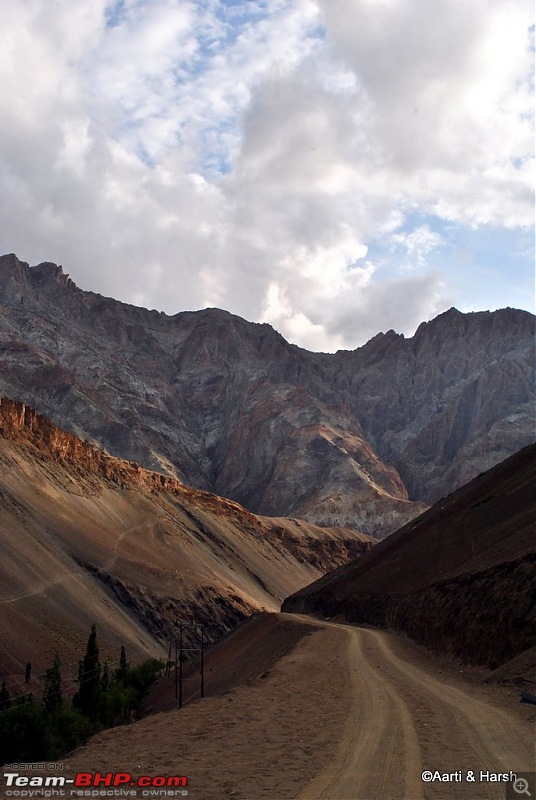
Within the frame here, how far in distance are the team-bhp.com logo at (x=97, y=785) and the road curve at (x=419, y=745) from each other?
8.13 ft

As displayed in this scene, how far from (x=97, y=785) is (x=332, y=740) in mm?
5435

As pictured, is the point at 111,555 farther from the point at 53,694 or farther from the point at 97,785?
the point at 97,785

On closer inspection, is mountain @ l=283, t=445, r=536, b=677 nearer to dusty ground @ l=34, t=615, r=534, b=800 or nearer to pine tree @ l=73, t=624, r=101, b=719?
dusty ground @ l=34, t=615, r=534, b=800

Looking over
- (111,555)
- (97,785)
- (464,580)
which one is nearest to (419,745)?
(97,785)

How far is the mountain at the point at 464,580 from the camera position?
91.3ft

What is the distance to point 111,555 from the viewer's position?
88.5 m

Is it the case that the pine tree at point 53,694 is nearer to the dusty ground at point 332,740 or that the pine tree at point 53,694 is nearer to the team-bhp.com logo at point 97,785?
the dusty ground at point 332,740

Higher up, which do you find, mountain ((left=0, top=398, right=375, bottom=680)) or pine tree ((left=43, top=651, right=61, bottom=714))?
mountain ((left=0, top=398, right=375, bottom=680))

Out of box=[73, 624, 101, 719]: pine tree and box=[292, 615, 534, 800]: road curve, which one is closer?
box=[292, 615, 534, 800]: road curve

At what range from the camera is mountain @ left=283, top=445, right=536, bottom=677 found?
91.3ft

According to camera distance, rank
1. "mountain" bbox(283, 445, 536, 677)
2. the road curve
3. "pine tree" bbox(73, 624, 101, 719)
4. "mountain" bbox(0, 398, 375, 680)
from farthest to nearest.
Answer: "mountain" bbox(0, 398, 375, 680) → "pine tree" bbox(73, 624, 101, 719) → "mountain" bbox(283, 445, 536, 677) → the road curve

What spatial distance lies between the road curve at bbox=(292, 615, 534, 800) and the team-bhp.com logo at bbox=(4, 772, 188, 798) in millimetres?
2477

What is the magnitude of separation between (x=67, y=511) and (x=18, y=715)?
59819 mm

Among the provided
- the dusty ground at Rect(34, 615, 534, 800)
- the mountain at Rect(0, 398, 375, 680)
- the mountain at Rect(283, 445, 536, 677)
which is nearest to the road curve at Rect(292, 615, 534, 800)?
the dusty ground at Rect(34, 615, 534, 800)
